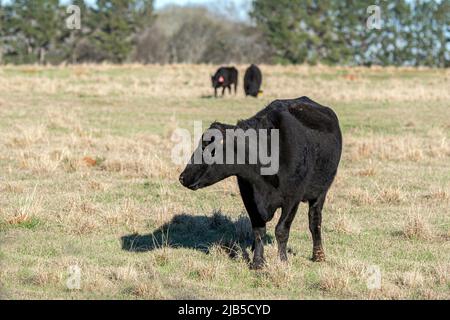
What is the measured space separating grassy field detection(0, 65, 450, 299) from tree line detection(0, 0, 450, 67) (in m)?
38.3

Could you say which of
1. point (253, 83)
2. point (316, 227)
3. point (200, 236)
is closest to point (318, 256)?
point (316, 227)

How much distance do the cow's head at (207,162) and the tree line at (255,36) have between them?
156 ft

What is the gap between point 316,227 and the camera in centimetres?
752

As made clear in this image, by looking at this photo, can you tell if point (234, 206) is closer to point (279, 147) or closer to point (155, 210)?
point (155, 210)

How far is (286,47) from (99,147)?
4758 centimetres

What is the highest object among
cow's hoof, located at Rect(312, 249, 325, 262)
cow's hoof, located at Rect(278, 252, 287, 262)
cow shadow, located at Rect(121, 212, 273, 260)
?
cow's hoof, located at Rect(278, 252, 287, 262)

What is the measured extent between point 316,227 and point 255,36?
66389mm

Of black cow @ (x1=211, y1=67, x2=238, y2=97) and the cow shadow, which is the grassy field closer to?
the cow shadow

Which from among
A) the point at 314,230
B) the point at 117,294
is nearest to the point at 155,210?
the point at 314,230

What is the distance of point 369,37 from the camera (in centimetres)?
6397

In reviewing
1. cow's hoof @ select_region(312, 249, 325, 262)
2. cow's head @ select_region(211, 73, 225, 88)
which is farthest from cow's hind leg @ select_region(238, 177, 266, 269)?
cow's head @ select_region(211, 73, 225, 88)

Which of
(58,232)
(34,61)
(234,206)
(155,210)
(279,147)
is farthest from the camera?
(34,61)

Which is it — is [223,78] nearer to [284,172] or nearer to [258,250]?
[258,250]

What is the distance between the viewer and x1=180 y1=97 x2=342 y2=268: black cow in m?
6.46
